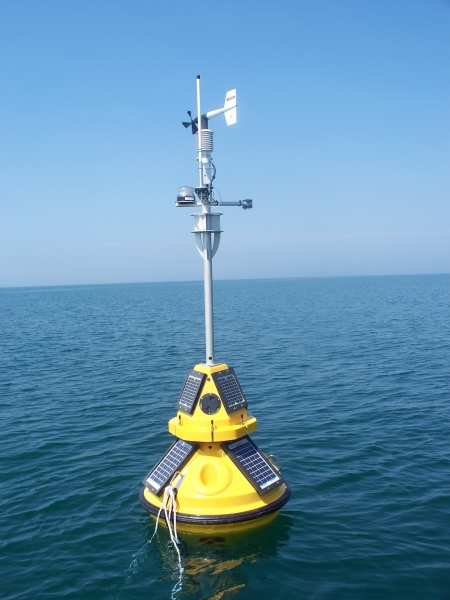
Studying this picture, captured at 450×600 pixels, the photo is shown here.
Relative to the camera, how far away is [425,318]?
50000 millimetres

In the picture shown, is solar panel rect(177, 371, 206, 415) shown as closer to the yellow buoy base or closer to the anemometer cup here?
the yellow buoy base

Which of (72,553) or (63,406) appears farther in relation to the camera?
(63,406)

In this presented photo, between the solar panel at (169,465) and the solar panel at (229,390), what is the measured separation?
119cm

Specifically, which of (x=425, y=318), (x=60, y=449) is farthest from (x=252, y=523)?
(x=425, y=318)

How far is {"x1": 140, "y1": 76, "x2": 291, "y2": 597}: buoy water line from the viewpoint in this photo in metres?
10.4

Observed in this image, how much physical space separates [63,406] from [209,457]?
11.7 metres

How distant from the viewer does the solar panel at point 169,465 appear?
10.9 m

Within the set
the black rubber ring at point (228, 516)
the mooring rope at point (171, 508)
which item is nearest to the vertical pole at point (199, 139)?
the mooring rope at point (171, 508)

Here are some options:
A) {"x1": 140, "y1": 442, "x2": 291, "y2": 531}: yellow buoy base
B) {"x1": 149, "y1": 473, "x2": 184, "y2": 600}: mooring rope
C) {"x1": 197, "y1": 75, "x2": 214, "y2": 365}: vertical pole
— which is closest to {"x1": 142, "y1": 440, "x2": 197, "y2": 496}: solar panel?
{"x1": 140, "y1": 442, "x2": 291, "y2": 531}: yellow buoy base

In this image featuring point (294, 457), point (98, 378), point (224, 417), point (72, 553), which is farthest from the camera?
point (98, 378)

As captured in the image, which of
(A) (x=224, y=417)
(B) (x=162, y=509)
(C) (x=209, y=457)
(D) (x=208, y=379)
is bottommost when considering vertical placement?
(B) (x=162, y=509)

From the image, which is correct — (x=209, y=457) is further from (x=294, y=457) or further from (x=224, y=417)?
(x=294, y=457)

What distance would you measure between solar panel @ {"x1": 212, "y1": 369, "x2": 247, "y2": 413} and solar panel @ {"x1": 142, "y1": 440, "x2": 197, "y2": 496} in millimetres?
1188

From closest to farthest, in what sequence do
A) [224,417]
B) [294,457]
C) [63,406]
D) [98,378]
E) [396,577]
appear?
[396,577] < [224,417] < [294,457] < [63,406] < [98,378]
